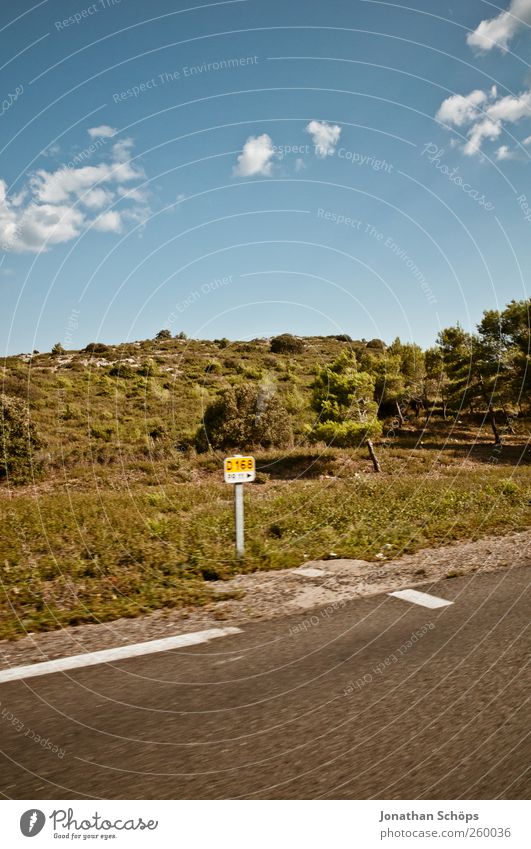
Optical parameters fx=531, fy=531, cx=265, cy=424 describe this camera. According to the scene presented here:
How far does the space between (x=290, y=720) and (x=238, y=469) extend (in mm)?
5193

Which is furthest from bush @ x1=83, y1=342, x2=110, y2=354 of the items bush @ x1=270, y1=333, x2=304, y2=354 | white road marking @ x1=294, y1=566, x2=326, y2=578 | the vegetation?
white road marking @ x1=294, y1=566, x2=326, y2=578

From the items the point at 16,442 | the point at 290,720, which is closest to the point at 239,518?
the point at 290,720

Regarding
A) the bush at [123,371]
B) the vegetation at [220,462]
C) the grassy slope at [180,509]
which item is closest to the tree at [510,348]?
the vegetation at [220,462]

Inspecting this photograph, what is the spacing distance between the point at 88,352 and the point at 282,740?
62.8 metres

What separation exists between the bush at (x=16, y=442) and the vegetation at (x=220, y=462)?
0.08 meters

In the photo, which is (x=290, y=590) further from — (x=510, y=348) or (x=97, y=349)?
(x=97, y=349)

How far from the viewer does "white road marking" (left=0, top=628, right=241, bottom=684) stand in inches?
168

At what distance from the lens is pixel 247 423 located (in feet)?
95.0

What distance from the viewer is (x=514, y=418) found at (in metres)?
40.1

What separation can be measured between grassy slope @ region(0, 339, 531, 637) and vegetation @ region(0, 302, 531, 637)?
6cm

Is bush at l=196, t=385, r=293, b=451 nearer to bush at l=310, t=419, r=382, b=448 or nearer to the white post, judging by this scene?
bush at l=310, t=419, r=382, b=448
